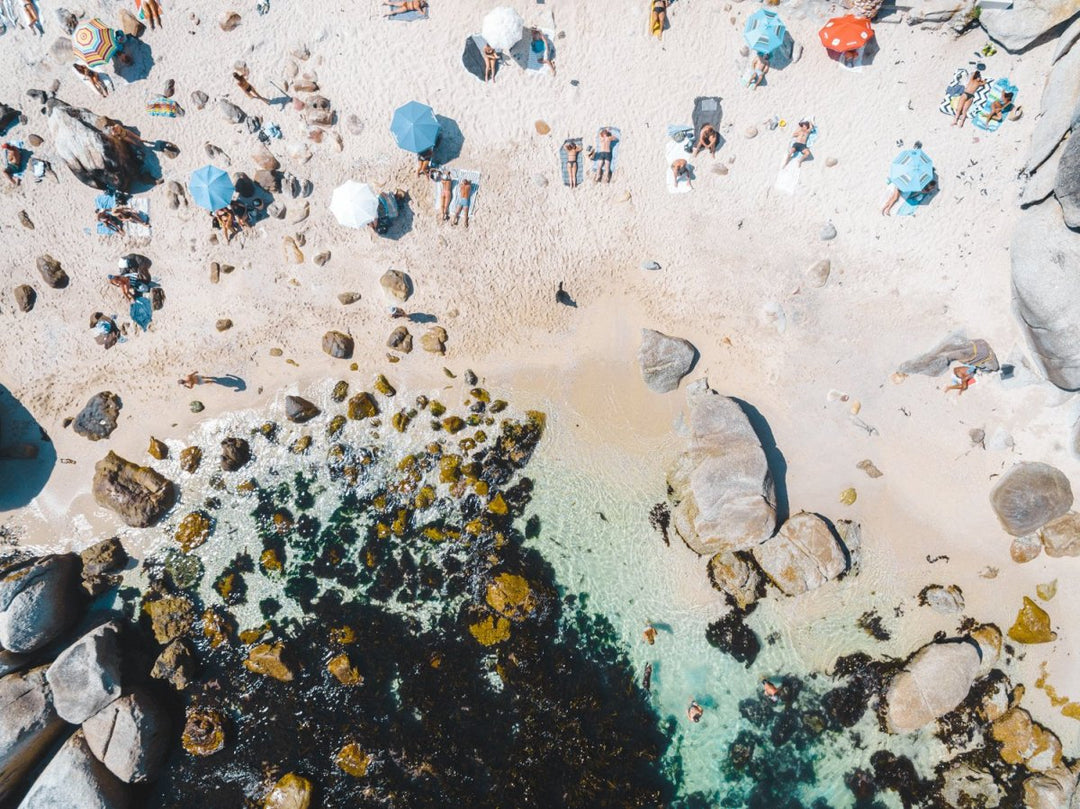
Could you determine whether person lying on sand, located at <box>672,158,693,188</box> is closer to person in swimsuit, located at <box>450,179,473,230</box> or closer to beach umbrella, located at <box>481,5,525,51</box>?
beach umbrella, located at <box>481,5,525,51</box>

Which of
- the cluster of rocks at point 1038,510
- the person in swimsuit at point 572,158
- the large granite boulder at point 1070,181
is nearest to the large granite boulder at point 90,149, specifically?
the person in swimsuit at point 572,158

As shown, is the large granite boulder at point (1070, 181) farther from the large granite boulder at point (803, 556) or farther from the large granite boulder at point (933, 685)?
the large granite boulder at point (933, 685)

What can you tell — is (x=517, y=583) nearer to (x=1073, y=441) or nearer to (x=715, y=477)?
(x=715, y=477)

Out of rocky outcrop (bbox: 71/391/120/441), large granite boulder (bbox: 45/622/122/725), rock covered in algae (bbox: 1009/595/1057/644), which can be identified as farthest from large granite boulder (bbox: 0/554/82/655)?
rock covered in algae (bbox: 1009/595/1057/644)

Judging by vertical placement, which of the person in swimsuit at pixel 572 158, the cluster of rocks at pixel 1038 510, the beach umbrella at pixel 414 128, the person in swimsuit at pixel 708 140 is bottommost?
the cluster of rocks at pixel 1038 510

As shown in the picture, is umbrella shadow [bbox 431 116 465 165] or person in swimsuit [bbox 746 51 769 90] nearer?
person in swimsuit [bbox 746 51 769 90]

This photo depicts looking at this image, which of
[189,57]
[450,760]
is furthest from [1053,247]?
[189,57]
